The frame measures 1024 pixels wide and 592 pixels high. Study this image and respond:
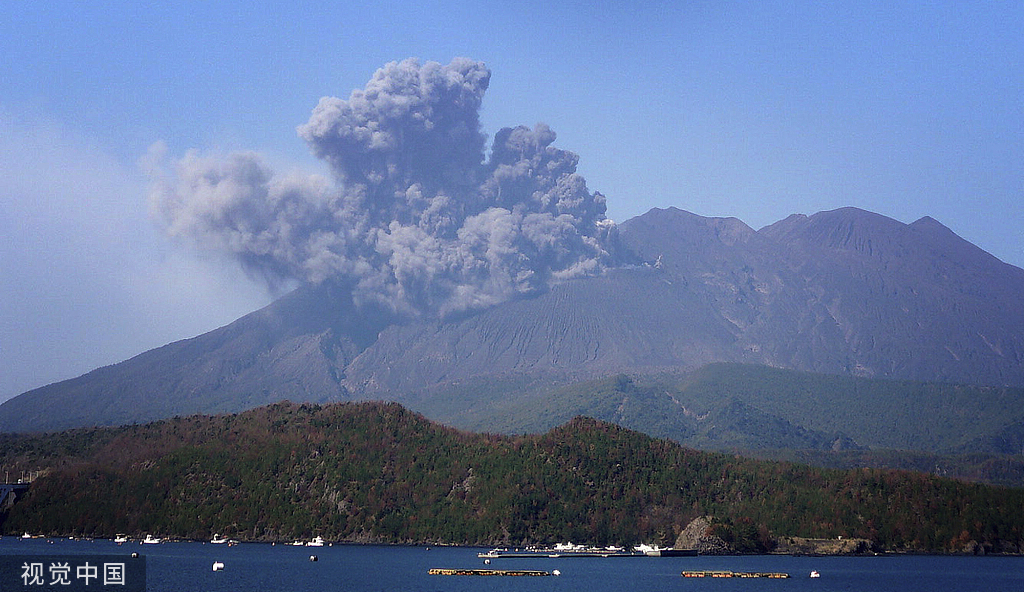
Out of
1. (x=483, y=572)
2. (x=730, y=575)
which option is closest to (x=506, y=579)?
(x=483, y=572)

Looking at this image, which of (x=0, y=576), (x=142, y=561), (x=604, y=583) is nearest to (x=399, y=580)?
(x=604, y=583)

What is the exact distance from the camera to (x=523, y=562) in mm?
193875

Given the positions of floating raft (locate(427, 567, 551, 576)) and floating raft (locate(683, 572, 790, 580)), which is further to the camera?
floating raft (locate(683, 572, 790, 580))

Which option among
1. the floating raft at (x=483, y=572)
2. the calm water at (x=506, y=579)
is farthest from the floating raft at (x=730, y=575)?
the floating raft at (x=483, y=572)

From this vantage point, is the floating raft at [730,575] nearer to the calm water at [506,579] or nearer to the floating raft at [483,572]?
the calm water at [506,579]

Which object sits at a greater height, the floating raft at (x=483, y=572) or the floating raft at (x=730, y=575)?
the floating raft at (x=483, y=572)

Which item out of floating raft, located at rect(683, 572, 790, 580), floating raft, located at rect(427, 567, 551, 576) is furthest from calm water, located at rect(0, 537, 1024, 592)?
floating raft, located at rect(683, 572, 790, 580)

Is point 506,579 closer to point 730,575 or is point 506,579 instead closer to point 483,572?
point 483,572

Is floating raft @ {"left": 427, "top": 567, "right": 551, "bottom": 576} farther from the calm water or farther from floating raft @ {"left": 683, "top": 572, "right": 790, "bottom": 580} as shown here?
floating raft @ {"left": 683, "top": 572, "right": 790, "bottom": 580}

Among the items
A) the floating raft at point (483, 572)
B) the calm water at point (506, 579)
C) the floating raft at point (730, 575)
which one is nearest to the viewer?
the calm water at point (506, 579)

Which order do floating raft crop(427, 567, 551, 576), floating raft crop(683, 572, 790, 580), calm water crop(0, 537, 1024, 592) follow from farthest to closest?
floating raft crop(683, 572, 790, 580), floating raft crop(427, 567, 551, 576), calm water crop(0, 537, 1024, 592)

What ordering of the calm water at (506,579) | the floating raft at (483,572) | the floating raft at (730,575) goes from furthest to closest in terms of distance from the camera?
the floating raft at (730,575) < the floating raft at (483,572) < the calm water at (506,579)

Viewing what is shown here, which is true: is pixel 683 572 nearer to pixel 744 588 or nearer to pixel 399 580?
pixel 744 588

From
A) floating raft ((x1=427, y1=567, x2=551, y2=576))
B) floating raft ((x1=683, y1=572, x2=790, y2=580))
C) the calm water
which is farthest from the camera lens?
floating raft ((x1=683, y1=572, x2=790, y2=580))
